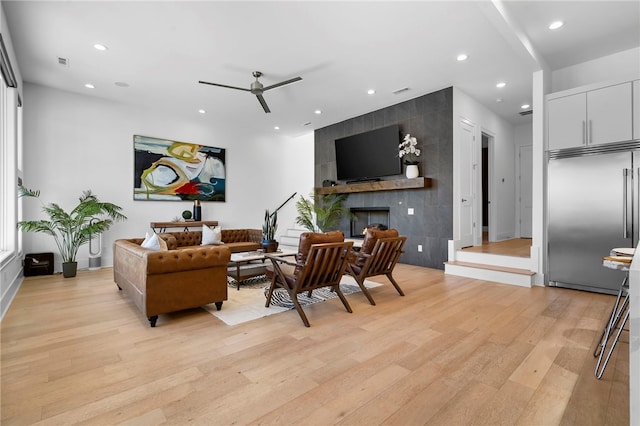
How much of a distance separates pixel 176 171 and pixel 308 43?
14.5 feet

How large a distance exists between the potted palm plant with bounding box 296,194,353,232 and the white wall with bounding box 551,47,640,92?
4.58 meters

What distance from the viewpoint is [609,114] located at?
→ 3955mm

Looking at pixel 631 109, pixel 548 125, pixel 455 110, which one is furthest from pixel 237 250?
pixel 631 109

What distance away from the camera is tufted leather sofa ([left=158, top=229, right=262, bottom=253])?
19.4 ft

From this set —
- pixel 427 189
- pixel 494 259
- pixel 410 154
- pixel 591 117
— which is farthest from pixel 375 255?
pixel 591 117

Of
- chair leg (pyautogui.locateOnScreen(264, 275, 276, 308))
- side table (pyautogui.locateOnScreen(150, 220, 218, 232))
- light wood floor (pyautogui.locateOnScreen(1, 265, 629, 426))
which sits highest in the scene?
side table (pyautogui.locateOnScreen(150, 220, 218, 232))

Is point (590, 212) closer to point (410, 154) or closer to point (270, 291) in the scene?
point (410, 154)

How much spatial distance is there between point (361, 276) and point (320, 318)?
2.68 feet

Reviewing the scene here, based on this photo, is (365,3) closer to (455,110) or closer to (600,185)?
(455,110)

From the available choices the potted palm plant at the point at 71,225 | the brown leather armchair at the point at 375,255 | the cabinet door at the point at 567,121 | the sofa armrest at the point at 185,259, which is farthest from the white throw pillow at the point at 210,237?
the cabinet door at the point at 567,121

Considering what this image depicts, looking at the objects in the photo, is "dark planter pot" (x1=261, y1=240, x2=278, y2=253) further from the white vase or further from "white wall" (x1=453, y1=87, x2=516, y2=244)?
"white wall" (x1=453, y1=87, x2=516, y2=244)

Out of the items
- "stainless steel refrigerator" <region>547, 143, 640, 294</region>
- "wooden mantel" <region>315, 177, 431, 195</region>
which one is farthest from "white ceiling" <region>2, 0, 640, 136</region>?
"wooden mantel" <region>315, 177, 431, 195</region>

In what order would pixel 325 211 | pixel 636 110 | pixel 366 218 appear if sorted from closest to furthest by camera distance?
pixel 636 110
pixel 366 218
pixel 325 211

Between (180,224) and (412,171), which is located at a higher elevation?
(412,171)
